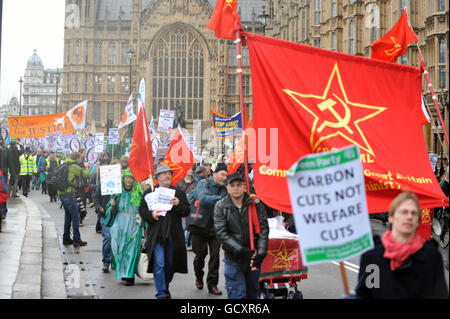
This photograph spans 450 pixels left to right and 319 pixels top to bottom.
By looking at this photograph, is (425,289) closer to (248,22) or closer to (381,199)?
(381,199)

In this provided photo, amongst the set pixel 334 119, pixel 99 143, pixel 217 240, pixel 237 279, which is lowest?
pixel 237 279

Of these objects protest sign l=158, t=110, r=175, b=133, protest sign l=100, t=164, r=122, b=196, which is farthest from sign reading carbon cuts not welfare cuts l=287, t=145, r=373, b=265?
protest sign l=158, t=110, r=175, b=133

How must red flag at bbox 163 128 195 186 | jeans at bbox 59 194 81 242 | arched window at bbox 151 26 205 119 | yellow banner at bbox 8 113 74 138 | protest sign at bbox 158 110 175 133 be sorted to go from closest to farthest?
red flag at bbox 163 128 195 186
jeans at bbox 59 194 81 242
yellow banner at bbox 8 113 74 138
protest sign at bbox 158 110 175 133
arched window at bbox 151 26 205 119

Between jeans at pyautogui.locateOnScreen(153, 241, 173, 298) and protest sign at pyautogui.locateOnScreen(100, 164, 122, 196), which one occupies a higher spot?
protest sign at pyautogui.locateOnScreen(100, 164, 122, 196)

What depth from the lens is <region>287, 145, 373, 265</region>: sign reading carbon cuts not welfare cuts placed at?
4.14 m

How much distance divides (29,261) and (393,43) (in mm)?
6357

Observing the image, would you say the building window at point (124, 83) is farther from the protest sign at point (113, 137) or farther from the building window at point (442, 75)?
the protest sign at point (113, 137)

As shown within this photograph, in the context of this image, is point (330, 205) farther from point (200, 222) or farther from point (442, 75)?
point (442, 75)

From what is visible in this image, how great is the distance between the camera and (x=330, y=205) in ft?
13.8

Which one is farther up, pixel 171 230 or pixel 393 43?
pixel 393 43

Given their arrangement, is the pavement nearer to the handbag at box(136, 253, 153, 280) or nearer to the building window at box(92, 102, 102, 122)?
the handbag at box(136, 253, 153, 280)

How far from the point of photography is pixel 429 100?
1049 inches

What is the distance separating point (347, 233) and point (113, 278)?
630cm

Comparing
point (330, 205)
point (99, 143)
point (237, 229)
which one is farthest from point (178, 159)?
point (99, 143)
